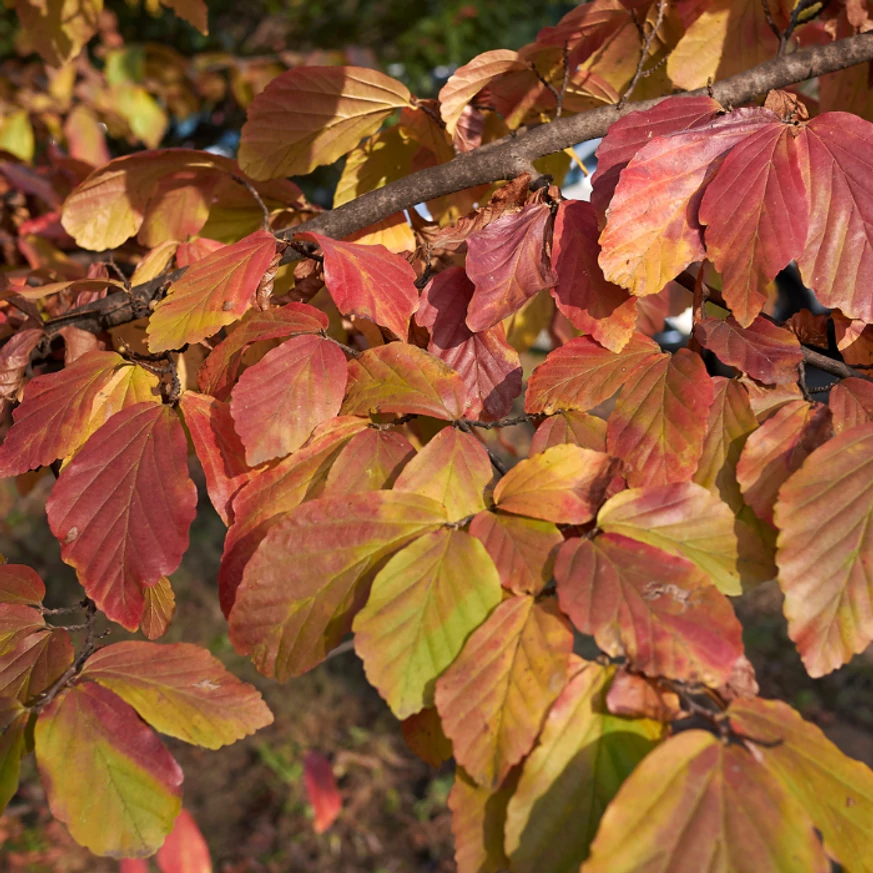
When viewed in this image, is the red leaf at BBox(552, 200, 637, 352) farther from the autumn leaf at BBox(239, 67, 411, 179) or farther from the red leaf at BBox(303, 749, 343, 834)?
the red leaf at BBox(303, 749, 343, 834)

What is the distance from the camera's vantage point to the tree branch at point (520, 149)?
81 cm

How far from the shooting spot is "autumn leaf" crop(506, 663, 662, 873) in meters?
0.48

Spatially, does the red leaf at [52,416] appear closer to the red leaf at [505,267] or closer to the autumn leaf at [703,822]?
the red leaf at [505,267]

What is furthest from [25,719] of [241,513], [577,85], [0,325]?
[577,85]

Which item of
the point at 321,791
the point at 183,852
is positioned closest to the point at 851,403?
the point at 183,852

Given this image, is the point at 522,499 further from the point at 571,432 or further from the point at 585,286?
the point at 585,286

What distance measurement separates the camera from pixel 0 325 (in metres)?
0.92

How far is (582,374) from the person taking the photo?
69 cm

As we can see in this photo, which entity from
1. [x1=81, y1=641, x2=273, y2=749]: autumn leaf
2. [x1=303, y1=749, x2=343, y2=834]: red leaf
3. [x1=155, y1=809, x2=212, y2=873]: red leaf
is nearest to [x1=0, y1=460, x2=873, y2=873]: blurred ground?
[x1=303, y1=749, x2=343, y2=834]: red leaf

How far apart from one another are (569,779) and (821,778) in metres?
0.16

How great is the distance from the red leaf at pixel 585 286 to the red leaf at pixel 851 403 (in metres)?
0.19

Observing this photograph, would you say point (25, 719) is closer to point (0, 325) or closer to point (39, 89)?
point (0, 325)

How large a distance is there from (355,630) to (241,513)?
185mm

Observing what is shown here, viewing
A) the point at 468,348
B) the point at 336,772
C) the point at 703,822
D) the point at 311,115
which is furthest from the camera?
the point at 336,772
